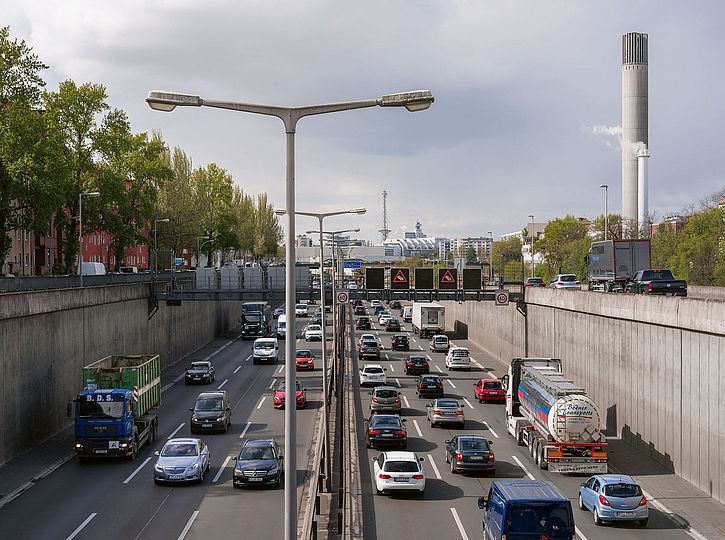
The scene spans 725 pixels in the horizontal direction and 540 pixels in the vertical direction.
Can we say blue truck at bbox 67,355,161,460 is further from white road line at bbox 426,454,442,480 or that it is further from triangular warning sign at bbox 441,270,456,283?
triangular warning sign at bbox 441,270,456,283

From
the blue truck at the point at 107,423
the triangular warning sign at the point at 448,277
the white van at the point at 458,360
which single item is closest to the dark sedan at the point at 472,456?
the blue truck at the point at 107,423

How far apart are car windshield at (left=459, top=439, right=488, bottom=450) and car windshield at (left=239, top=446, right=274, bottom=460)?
717 cm

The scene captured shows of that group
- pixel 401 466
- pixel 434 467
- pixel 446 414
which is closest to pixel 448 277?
pixel 446 414

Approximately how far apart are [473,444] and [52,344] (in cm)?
1981

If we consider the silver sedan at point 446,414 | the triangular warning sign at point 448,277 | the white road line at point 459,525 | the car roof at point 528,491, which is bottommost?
the white road line at point 459,525

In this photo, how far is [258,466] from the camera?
89.7 feet

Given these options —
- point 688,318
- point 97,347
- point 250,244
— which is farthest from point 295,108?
point 250,244

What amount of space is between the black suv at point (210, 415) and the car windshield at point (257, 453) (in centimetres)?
885

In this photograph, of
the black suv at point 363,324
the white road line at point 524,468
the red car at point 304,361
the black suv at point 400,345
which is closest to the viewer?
the white road line at point 524,468

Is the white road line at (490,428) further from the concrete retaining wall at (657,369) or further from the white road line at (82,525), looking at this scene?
the white road line at (82,525)

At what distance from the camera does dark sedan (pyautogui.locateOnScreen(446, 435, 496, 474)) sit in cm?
2947

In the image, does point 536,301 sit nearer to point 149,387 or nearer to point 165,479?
point 149,387

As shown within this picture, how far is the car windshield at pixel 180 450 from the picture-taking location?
28891mm

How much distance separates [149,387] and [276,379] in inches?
781
